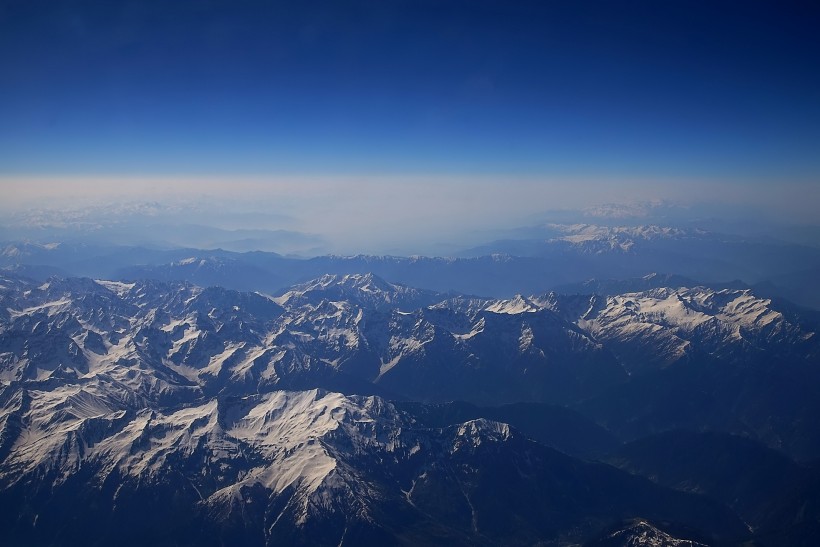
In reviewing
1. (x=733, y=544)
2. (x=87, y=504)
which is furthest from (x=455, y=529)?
(x=87, y=504)

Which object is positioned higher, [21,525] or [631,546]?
[631,546]

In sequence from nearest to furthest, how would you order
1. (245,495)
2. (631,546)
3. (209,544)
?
1. (631,546)
2. (209,544)
3. (245,495)

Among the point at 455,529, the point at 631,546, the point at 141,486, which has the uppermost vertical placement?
the point at 631,546

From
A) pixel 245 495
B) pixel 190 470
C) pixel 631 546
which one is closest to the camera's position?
pixel 631 546

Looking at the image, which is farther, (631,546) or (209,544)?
(209,544)

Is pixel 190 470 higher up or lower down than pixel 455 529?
higher up

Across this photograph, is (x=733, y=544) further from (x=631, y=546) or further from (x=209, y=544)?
(x=209, y=544)

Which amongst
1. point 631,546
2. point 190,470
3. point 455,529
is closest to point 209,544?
point 190,470

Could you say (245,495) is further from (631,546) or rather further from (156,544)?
(631,546)

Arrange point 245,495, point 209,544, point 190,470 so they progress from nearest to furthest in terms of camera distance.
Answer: point 209,544 < point 245,495 < point 190,470
